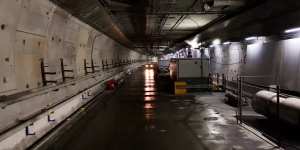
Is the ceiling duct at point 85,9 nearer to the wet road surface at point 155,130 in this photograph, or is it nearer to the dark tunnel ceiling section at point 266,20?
the wet road surface at point 155,130

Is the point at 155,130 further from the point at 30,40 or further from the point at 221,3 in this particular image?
the point at 221,3

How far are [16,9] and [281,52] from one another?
854 cm

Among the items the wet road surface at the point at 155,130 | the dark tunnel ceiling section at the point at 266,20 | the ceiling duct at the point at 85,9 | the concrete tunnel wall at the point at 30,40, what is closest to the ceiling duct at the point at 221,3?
the dark tunnel ceiling section at the point at 266,20

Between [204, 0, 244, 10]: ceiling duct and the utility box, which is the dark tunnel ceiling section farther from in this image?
the utility box

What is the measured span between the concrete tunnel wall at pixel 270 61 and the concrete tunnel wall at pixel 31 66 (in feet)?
24.0

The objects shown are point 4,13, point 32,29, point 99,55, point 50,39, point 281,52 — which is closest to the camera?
point 4,13

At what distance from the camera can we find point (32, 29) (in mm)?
7031

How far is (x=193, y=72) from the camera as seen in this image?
17.0m

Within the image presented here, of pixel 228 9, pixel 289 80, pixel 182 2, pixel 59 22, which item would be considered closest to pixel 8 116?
pixel 59 22

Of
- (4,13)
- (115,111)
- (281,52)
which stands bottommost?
(115,111)

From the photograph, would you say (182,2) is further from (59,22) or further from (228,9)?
(59,22)

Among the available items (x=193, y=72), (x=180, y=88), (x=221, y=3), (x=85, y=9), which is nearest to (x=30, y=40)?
(x=85, y=9)

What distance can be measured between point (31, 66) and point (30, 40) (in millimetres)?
660

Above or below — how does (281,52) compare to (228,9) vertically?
below
